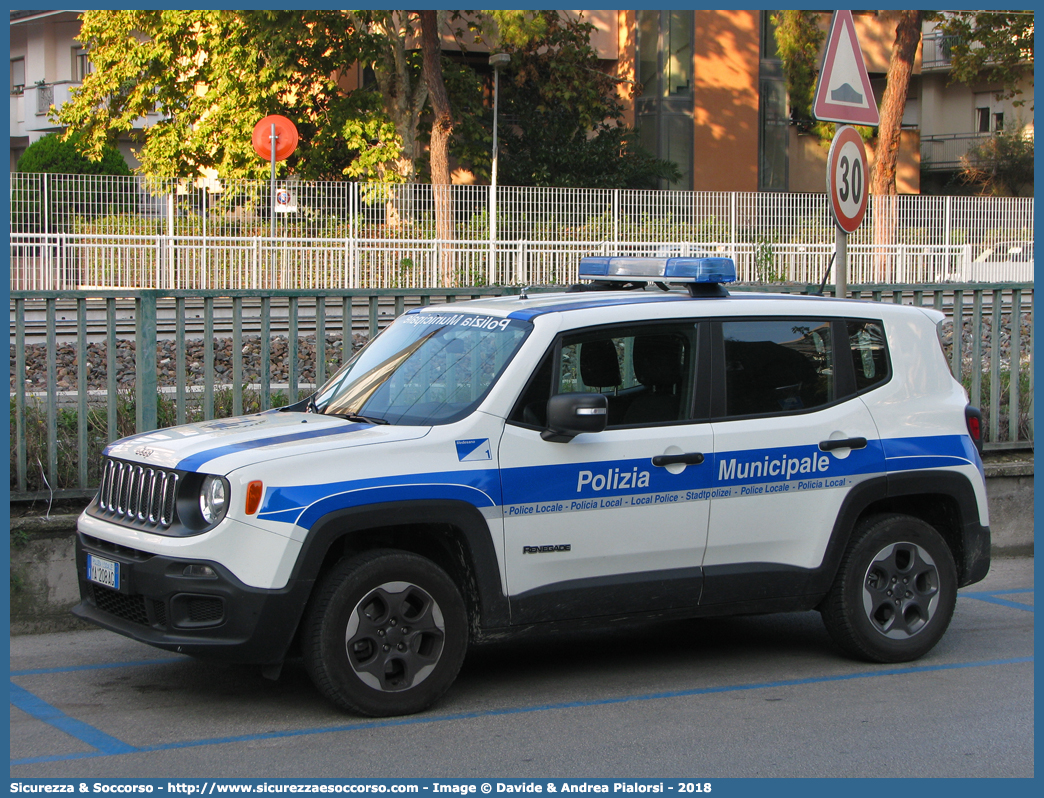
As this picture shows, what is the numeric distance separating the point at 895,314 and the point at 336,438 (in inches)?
118

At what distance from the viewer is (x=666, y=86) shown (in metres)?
39.5

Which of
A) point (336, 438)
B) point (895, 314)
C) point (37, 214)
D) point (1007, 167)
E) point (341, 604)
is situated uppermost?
point (1007, 167)

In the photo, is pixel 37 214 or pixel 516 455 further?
pixel 37 214

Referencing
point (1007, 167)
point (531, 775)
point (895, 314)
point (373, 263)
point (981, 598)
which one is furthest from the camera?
point (1007, 167)

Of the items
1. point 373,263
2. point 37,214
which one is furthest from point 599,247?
point 37,214

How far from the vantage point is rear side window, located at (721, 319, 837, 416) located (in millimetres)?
5984

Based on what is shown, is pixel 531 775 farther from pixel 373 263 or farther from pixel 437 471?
pixel 373 263

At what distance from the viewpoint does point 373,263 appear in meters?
25.1

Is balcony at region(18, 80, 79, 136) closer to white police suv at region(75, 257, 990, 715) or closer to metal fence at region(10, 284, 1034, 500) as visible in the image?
metal fence at region(10, 284, 1034, 500)

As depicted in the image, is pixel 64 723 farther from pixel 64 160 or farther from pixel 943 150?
pixel 943 150

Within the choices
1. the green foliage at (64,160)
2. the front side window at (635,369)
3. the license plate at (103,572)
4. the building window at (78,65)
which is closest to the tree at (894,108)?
the green foliage at (64,160)

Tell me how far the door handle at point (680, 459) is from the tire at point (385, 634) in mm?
1096

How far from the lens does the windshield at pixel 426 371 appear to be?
18.4ft

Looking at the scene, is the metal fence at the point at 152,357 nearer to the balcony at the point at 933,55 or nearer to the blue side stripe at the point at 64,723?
the blue side stripe at the point at 64,723
